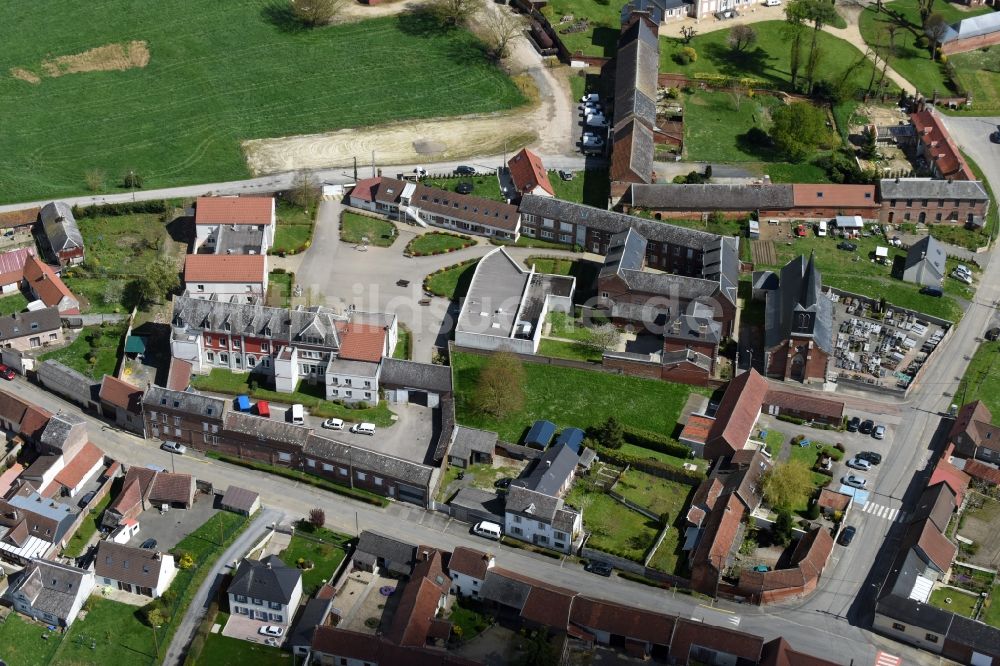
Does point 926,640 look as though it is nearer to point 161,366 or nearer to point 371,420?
point 371,420

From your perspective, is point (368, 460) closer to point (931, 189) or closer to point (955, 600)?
point (955, 600)

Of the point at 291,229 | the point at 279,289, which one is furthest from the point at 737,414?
the point at 291,229

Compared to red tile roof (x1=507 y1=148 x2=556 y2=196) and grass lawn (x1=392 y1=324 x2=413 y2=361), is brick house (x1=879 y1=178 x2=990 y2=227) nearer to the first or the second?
red tile roof (x1=507 y1=148 x2=556 y2=196)

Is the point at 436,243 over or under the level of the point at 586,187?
under

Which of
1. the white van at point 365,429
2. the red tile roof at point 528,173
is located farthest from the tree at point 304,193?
the white van at point 365,429

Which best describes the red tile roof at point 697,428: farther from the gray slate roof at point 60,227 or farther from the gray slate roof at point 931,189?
the gray slate roof at point 60,227

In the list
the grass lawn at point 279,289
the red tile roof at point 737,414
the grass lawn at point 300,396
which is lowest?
the grass lawn at point 300,396
